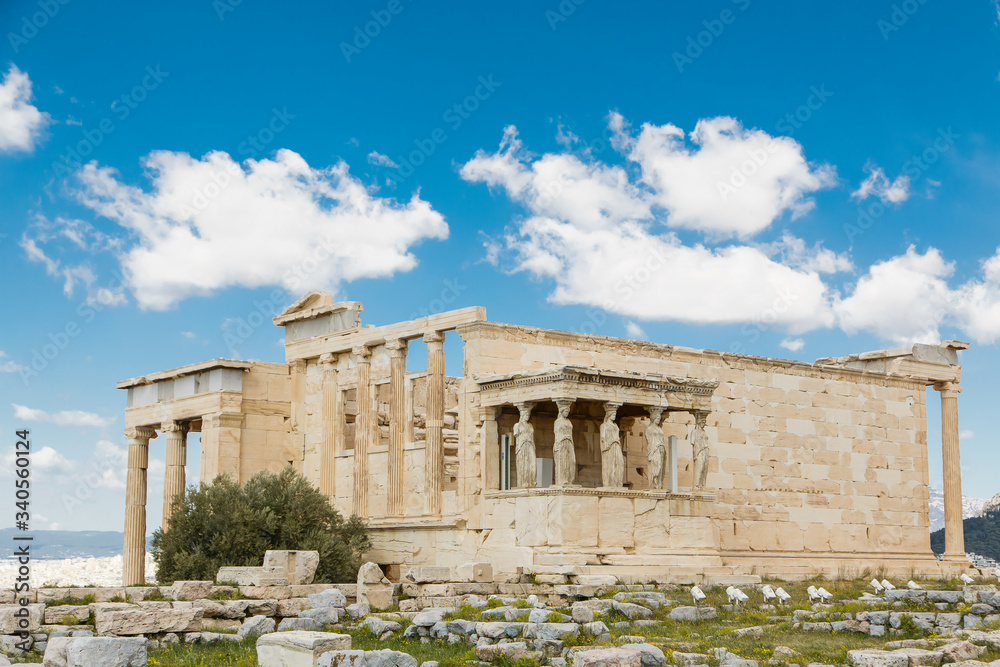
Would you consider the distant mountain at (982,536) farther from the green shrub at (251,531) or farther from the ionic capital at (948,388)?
the green shrub at (251,531)

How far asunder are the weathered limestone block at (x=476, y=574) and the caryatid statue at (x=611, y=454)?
333 cm

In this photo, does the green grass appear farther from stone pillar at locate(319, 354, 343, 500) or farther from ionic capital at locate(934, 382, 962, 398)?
ionic capital at locate(934, 382, 962, 398)

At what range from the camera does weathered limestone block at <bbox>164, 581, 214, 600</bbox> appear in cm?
1552

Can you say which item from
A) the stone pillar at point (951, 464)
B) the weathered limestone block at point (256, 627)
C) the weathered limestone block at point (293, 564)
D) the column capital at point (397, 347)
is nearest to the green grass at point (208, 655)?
the weathered limestone block at point (256, 627)

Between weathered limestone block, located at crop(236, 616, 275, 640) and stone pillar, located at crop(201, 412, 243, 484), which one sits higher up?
stone pillar, located at crop(201, 412, 243, 484)

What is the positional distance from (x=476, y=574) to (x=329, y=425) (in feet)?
26.1

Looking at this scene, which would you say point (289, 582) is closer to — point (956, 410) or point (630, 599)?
point (630, 599)

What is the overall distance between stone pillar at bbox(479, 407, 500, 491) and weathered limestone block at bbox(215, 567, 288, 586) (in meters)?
4.72

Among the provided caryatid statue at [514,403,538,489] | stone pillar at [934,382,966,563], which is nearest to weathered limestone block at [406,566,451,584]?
caryatid statue at [514,403,538,489]

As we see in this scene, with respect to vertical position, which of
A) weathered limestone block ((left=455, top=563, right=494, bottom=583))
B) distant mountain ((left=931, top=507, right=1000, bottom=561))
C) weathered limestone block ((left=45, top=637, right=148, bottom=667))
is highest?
weathered limestone block ((left=455, top=563, right=494, bottom=583))

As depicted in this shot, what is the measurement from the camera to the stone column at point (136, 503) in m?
26.8

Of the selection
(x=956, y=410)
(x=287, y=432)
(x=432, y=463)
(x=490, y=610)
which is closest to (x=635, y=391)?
(x=432, y=463)

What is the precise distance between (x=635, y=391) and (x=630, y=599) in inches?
226

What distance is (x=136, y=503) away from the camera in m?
27.1
